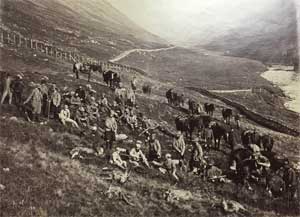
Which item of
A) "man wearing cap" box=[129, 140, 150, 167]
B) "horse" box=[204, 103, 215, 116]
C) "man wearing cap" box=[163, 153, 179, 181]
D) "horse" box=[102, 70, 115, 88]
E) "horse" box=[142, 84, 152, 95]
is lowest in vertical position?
"man wearing cap" box=[163, 153, 179, 181]

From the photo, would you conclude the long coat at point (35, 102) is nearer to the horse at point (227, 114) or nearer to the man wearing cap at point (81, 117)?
the man wearing cap at point (81, 117)

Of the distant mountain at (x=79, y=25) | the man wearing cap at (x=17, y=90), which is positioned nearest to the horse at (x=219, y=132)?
the distant mountain at (x=79, y=25)

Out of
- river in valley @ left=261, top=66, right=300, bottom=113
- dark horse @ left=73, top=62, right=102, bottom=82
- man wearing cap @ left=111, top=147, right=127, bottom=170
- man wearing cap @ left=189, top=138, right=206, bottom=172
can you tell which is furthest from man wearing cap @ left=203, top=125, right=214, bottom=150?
dark horse @ left=73, top=62, right=102, bottom=82

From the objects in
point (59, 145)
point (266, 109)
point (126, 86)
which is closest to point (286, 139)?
point (266, 109)

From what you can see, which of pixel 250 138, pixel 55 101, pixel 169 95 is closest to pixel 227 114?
pixel 250 138

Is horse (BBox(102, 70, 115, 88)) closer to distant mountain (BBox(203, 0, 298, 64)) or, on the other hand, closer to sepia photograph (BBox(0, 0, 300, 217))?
sepia photograph (BBox(0, 0, 300, 217))

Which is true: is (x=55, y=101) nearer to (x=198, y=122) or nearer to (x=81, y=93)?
(x=81, y=93)

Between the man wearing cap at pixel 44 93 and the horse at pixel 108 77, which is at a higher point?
the horse at pixel 108 77
